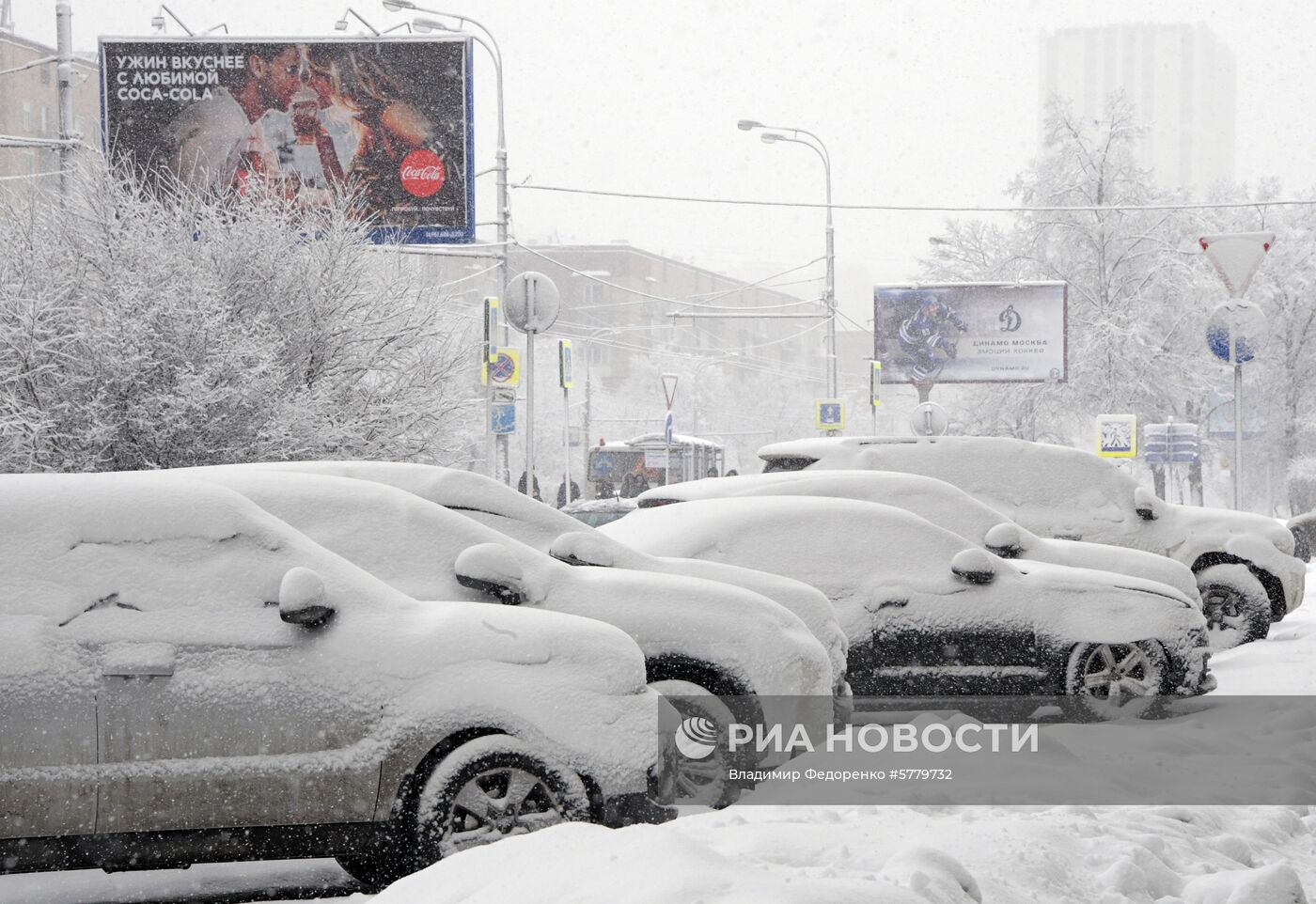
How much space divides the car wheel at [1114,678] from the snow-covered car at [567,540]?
1.64 m

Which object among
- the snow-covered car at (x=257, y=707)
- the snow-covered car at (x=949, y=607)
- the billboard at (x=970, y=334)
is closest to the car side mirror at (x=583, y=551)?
the snow-covered car at (x=949, y=607)

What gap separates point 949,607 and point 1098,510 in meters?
4.98

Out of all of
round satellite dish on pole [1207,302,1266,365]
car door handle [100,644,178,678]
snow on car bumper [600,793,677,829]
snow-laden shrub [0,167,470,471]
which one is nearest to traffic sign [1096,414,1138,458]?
round satellite dish on pole [1207,302,1266,365]

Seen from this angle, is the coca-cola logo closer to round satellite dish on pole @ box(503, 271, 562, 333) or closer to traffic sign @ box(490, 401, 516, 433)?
traffic sign @ box(490, 401, 516, 433)

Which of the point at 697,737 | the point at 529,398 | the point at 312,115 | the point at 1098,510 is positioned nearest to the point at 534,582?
the point at 697,737

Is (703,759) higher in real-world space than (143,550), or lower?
lower

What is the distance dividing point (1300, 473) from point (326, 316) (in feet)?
130

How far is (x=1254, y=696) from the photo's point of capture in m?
9.03

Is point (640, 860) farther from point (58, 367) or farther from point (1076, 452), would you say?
point (58, 367)

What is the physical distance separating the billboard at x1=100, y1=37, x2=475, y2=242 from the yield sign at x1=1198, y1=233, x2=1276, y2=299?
14.1 meters

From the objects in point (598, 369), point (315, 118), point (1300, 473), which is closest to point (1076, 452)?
point (315, 118)

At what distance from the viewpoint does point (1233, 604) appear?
40.4 ft

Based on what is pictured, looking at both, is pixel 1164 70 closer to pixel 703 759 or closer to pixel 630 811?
pixel 703 759

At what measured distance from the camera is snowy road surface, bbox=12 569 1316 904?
345 cm
